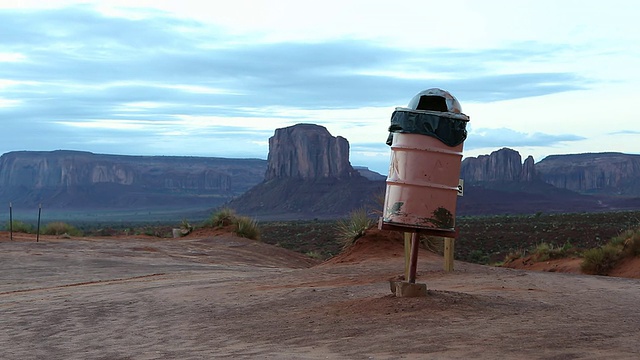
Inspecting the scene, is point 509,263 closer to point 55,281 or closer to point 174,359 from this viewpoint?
point 55,281

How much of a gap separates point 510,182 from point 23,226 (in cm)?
11721

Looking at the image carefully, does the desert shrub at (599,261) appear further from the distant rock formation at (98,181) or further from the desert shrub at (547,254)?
the distant rock formation at (98,181)

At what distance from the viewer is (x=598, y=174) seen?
17075cm

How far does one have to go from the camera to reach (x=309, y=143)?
465 ft

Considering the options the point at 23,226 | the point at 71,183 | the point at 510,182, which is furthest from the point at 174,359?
the point at 71,183

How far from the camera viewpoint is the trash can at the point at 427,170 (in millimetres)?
11242

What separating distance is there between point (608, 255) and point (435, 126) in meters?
14.8

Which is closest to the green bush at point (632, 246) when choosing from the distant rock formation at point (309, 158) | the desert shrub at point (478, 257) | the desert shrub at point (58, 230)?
the desert shrub at point (478, 257)

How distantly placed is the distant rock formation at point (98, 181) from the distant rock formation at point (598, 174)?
209 feet

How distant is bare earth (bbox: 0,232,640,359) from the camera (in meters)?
9.13

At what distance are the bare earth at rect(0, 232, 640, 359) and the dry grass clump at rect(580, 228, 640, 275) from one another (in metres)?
5.29

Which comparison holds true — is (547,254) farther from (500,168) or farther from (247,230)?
(500,168)

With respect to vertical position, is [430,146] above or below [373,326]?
above

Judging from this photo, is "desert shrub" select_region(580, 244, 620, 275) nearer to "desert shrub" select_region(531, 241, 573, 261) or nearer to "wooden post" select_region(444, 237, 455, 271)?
"desert shrub" select_region(531, 241, 573, 261)
